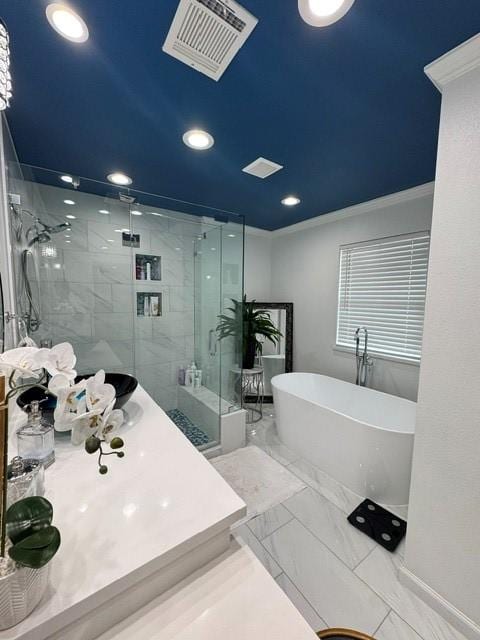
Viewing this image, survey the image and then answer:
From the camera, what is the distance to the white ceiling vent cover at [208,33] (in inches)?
35.2

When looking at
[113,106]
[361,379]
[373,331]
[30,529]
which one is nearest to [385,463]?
[361,379]

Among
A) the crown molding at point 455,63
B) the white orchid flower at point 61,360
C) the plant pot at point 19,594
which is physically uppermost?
the crown molding at point 455,63

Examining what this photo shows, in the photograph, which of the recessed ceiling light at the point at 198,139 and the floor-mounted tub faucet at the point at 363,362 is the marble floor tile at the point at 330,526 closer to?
the floor-mounted tub faucet at the point at 363,362

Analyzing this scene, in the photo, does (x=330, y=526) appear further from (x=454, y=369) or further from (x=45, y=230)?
(x=45, y=230)

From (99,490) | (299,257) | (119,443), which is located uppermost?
(299,257)

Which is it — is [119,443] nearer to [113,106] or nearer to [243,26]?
[243,26]

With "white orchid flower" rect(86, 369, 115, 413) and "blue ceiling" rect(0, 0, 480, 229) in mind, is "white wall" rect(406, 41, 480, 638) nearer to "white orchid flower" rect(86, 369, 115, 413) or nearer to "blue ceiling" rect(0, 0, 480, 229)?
"blue ceiling" rect(0, 0, 480, 229)

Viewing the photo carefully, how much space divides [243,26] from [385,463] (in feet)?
8.27

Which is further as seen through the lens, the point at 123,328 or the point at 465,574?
the point at 123,328

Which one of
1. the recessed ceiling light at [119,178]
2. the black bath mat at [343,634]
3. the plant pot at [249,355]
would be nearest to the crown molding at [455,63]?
the black bath mat at [343,634]

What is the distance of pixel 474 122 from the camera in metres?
1.04

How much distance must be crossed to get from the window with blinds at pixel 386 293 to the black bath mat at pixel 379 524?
1300 mm

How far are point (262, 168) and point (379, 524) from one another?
2646 mm

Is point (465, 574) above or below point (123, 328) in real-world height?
Answer: below
